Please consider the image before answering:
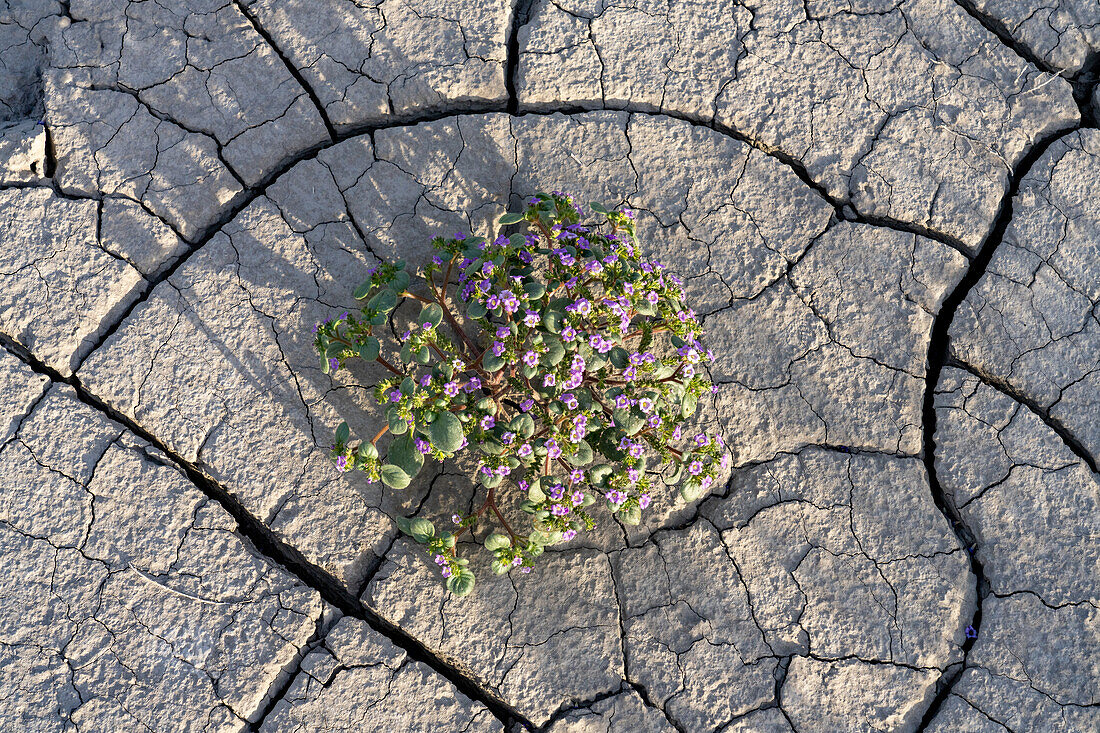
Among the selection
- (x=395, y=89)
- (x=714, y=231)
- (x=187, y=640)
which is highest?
(x=714, y=231)

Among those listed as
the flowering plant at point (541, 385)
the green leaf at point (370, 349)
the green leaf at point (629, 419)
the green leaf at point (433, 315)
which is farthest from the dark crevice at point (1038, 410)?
the green leaf at point (370, 349)

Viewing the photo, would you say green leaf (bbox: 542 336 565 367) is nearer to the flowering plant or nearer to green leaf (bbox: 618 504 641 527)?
the flowering plant

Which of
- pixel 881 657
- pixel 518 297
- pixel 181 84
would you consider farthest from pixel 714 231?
pixel 181 84

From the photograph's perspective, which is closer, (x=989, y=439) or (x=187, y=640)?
(x=187, y=640)

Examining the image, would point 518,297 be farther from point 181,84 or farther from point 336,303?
point 181,84

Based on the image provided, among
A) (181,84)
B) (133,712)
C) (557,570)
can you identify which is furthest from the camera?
(181,84)

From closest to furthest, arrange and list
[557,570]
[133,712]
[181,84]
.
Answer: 1. [133,712]
2. [557,570]
3. [181,84]
